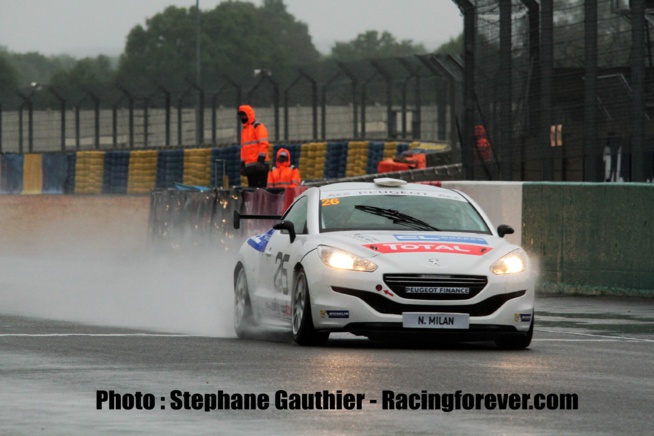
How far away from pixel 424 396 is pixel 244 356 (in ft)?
9.81

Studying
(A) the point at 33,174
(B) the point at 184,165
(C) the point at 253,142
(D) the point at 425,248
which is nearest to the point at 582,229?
(C) the point at 253,142

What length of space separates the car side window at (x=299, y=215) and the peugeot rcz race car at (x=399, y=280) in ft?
0.27

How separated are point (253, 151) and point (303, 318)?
13562mm

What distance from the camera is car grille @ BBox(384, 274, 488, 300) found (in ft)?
43.6

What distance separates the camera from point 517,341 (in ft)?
45.3

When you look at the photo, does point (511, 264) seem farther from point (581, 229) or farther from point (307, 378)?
point (581, 229)

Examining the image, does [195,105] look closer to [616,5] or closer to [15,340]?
[616,5]

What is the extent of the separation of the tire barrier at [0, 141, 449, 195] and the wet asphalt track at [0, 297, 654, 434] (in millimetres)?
28395

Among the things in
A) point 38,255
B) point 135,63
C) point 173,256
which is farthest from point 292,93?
point 135,63

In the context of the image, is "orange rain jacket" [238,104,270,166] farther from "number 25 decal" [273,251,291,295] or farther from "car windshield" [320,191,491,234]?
"number 25 decal" [273,251,291,295]

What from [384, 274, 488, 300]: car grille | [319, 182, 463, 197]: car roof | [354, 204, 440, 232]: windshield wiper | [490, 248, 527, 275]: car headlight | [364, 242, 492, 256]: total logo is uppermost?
[319, 182, 463, 197]: car roof

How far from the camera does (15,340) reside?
1416 cm

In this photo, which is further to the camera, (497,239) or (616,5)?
(616,5)

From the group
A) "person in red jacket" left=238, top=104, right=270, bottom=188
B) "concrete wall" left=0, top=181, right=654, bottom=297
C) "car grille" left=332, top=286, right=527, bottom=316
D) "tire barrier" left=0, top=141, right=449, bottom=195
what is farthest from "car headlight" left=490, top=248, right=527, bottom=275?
"tire barrier" left=0, top=141, right=449, bottom=195
